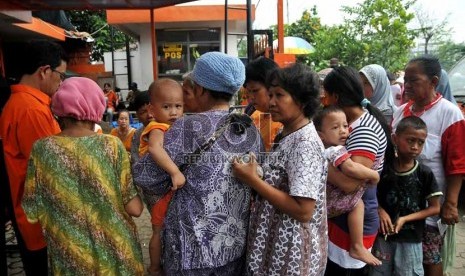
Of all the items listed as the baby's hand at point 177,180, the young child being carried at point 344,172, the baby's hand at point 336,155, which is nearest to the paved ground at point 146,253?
the young child being carried at point 344,172

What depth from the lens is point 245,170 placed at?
1.54m

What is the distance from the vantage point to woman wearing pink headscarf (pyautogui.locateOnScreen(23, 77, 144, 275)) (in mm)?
1794

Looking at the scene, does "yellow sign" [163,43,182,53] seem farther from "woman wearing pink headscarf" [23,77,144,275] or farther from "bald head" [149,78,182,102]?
"woman wearing pink headscarf" [23,77,144,275]

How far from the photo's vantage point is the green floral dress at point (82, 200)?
5.90 ft

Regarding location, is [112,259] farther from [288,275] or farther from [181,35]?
[181,35]

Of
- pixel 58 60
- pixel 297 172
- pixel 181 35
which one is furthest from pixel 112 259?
pixel 181 35

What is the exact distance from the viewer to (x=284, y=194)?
5.13ft

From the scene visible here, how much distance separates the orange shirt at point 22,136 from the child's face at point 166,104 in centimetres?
74

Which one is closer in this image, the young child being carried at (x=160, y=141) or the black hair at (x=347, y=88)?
the young child being carried at (x=160, y=141)

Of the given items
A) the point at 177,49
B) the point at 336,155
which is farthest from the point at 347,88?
the point at 177,49

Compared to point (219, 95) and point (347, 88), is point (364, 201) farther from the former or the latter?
point (219, 95)

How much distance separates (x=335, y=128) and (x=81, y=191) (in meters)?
1.32

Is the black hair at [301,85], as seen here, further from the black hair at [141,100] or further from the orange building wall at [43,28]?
the orange building wall at [43,28]

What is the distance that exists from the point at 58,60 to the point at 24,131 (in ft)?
1.89
